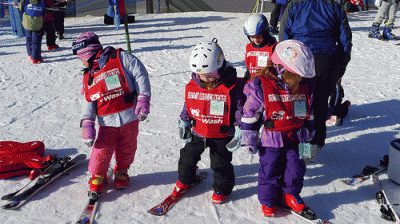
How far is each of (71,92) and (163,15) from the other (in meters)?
9.34

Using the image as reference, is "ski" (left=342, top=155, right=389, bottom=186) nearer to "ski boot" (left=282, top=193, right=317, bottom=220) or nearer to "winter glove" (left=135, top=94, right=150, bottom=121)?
"ski boot" (left=282, top=193, right=317, bottom=220)

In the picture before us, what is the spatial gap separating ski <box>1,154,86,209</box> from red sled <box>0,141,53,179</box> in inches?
6.4

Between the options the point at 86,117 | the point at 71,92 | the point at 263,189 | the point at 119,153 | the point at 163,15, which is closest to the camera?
the point at 263,189

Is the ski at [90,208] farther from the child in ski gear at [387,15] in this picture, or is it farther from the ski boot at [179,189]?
the child in ski gear at [387,15]

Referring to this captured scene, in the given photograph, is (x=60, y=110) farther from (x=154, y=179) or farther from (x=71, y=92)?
(x=154, y=179)

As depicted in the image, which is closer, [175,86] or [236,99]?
[236,99]

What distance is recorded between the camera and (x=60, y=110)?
5.69 metres

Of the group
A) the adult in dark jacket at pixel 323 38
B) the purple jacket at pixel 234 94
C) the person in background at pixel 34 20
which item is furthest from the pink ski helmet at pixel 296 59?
the person in background at pixel 34 20

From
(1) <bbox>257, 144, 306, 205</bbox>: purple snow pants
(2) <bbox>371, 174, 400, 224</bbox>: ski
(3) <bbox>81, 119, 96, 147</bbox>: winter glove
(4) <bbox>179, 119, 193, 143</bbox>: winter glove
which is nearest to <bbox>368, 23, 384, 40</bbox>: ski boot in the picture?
(2) <bbox>371, 174, 400, 224</bbox>: ski

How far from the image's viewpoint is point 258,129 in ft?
9.24

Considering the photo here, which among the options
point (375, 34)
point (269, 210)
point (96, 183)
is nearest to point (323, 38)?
point (269, 210)

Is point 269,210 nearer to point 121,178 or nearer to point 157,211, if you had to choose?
point 157,211

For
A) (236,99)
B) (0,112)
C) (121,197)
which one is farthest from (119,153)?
(0,112)

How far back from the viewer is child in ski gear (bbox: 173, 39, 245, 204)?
286 centimetres
